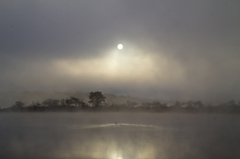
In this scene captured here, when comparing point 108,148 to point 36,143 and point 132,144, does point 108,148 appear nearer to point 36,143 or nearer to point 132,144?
point 132,144

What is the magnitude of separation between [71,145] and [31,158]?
3630mm

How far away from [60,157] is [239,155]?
966 cm

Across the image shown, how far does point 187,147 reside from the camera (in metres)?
14.5

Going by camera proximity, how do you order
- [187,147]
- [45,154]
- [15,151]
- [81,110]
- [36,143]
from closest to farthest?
[45,154] → [15,151] → [187,147] → [36,143] → [81,110]

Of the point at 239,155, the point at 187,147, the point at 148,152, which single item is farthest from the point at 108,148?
the point at 239,155

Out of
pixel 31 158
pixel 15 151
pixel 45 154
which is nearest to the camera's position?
pixel 31 158

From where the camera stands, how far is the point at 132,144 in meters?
14.8

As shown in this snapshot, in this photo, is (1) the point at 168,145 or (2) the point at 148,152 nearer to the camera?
(2) the point at 148,152

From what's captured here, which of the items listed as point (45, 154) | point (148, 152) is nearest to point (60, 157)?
point (45, 154)

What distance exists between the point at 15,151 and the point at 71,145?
334 cm

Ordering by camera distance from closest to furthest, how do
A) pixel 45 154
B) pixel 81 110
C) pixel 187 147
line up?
pixel 45 154, pixel 187 147, pixel 81 110

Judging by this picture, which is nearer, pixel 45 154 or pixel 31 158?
pixel 31 158

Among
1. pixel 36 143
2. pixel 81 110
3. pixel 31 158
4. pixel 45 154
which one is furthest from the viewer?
pixel 81 110

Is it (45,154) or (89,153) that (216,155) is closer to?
(89,153)
